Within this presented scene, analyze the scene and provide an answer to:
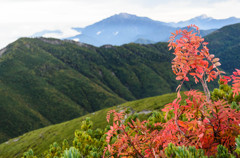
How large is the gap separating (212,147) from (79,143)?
671 cm

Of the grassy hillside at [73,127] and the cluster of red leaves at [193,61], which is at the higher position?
the cluster of red leaves at [193,61]

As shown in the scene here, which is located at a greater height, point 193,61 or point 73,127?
point 193,61

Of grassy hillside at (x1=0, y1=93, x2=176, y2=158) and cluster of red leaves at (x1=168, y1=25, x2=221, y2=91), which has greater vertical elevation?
cluster of red leaves at (x1=168, y1=25, x2=221, y2=91)

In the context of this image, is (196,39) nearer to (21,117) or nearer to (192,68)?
(192,68)

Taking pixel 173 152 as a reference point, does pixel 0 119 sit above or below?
below

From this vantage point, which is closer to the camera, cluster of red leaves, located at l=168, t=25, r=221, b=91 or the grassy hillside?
cluster of red leaves, located at l=168, t=25, r=221, b=91

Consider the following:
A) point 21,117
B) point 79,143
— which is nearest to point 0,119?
point 21,117

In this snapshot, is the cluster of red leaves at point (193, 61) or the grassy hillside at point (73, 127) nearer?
the cluster of red leaves at point (193, 61)

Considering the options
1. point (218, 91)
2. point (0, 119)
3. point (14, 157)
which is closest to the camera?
point (218, 91)

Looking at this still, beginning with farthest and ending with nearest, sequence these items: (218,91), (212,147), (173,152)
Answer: (218,91), (212,147), (173,152)

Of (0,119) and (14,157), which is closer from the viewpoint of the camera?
(14,157)

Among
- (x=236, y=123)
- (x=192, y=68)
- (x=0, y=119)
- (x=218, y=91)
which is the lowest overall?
(x=0, y=119)

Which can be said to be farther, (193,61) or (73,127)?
(73,127)

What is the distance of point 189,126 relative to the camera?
4367 mm
